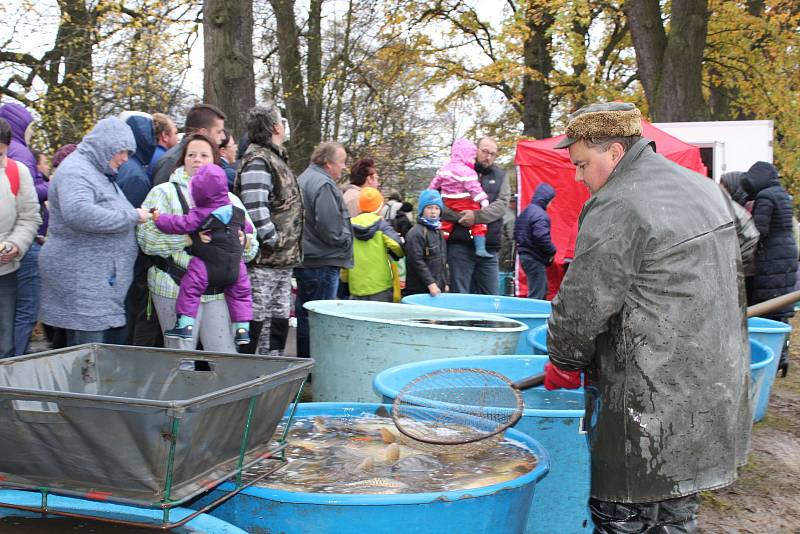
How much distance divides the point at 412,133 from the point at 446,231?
22.5 ft

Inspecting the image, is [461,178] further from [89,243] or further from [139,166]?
[89,243]

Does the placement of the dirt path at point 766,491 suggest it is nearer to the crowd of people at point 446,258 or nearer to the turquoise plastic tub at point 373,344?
the crowd of people at point 446,258

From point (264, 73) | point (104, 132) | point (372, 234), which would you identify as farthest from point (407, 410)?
point (264, 73)

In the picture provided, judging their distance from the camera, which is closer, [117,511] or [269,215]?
[117,511]

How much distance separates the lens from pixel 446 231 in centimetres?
875

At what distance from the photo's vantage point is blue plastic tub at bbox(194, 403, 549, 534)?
116 inches

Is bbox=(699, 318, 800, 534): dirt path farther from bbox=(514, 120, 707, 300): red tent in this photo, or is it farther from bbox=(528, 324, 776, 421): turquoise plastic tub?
bbox=(514, 120, 707, 300): red tent

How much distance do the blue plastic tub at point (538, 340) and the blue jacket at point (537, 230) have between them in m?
4.30

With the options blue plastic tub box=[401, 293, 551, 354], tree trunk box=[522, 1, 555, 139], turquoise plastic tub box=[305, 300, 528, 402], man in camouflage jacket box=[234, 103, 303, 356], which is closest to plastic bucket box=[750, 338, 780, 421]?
turquoise plastic tub box=[305, 300, 528, 402]

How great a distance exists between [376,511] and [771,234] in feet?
21.5

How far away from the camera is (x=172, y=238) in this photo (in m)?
5.07

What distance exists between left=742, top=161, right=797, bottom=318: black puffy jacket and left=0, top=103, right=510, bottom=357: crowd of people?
10.7ft

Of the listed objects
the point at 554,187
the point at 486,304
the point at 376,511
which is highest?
the point at 554,187

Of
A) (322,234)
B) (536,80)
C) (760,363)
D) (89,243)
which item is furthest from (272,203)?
(536,80)
